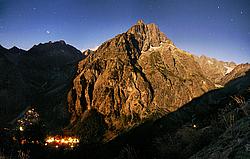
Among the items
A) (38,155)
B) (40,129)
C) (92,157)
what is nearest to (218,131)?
(40,129)

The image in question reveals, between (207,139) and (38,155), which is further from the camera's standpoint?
(38,155)

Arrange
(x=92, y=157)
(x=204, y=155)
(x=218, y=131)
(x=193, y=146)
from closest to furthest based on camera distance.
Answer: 1. (x=204, y=155)
2. (x=218, y=131)
3. (x=193, y=146)
4. (x=92, y=157)

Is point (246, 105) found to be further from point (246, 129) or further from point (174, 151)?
point (174, 151)

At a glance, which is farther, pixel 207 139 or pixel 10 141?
pixel 10 141

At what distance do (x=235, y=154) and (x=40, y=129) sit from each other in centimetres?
10040

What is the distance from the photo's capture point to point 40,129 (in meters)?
101

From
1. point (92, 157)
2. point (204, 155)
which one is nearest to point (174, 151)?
point (204, 155)

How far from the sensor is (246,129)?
9.88 meters

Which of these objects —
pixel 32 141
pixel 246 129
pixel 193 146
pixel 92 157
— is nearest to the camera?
pixel 246 129

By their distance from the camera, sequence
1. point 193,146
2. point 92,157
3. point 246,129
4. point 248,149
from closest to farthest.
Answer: point 248,149
point 246,129
point 193,146
point 92,157

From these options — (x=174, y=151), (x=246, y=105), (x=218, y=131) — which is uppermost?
(x=246, y=105)

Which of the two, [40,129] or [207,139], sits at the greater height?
[40,129]

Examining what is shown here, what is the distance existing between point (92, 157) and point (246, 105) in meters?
145

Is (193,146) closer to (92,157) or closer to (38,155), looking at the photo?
(38,155)
